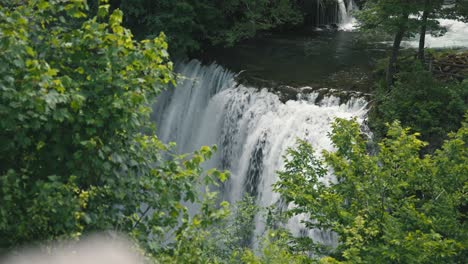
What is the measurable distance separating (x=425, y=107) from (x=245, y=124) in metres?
4.87

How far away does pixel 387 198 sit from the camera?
866 cm

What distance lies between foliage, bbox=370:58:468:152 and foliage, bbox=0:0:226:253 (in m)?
7.19

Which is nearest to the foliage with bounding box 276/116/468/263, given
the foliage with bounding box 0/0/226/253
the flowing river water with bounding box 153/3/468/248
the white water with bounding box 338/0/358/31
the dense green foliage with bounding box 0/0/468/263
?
the dense green foliage with bounding box 0/0/468/263

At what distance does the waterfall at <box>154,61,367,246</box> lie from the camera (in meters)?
14.1

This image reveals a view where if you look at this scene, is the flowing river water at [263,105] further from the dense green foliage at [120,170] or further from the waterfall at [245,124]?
the dense green foliage at [120,170]

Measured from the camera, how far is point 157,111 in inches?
782

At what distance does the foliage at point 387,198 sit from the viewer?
8.02 m

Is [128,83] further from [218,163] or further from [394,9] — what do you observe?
[218,163]

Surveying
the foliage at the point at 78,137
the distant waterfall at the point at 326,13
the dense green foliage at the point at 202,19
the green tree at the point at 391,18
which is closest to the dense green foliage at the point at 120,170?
the foliage at the point at 78,137

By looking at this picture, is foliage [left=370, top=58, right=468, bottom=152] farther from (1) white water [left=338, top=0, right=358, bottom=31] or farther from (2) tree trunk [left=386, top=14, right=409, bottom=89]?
(1) white water [left=338, top=0, right=358, bottom=31]

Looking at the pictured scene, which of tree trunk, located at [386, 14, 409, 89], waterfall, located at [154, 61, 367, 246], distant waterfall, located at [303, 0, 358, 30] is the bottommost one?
waterfall, located at [154, 61, 367, 246]

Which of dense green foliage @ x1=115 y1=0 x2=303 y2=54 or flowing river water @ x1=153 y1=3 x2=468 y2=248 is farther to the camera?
dense green foliage @ x1=115 y1=0 x2=303 y2=54

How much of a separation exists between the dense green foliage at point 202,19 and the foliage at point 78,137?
13661 millimetres

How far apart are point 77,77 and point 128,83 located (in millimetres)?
551
